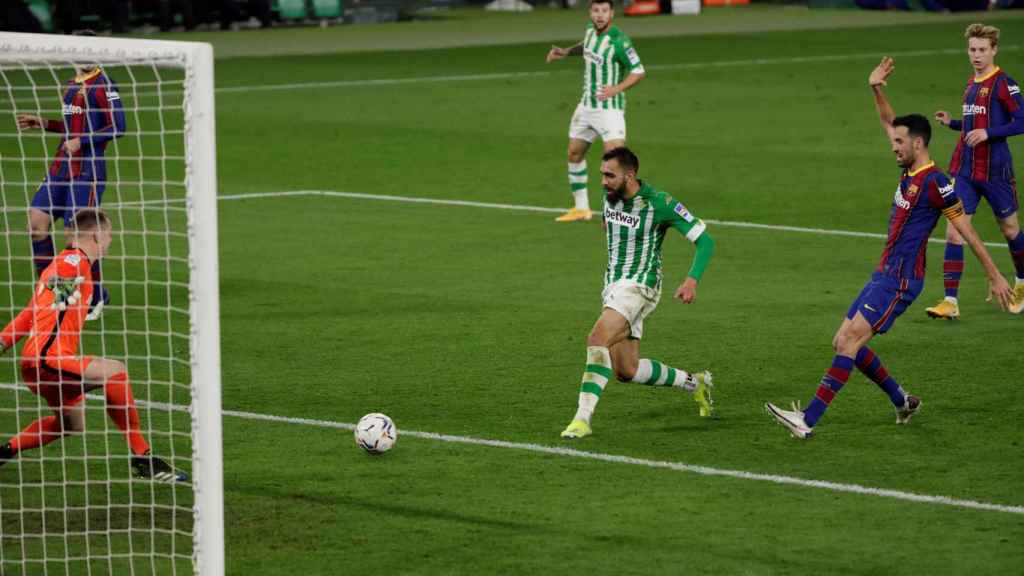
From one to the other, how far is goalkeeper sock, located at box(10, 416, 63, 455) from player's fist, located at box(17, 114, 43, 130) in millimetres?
2235

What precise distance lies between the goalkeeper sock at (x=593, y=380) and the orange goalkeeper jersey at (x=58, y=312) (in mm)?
2991

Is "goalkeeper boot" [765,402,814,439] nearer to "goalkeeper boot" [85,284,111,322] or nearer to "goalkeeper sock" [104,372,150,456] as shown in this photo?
"goalkeeper sock" [104,372,150,456]

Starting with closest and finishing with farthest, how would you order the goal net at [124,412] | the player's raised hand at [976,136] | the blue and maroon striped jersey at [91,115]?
the goal net at [124,412], the blue and maroon striped jersey at [91,115], the player's raised hand at [976,136]

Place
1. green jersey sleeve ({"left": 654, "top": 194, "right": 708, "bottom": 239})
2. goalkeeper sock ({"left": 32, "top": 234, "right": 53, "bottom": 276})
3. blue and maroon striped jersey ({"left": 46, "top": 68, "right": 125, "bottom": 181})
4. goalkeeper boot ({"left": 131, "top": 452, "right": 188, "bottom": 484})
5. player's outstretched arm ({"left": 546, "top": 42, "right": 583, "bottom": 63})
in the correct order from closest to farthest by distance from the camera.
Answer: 1. goalkeeper boot ({"left": 131, "top": 452, "right": 188, "bottom": 484})
2. green jersey sleeve ({"left": 654, "top": 194, "right": 708, "bottom": 239})
3. blue and maroon striped jersey ({"left": 46, "top": 68, "right": 125, "bottom": 181})
4. goalkeeper sock ({"left": 32, "top": 234, "right": 53, "bottom": 276})
5. player's outstretched arm ({"left": 546, "top": 42, "right": 583, "bottom": 63})

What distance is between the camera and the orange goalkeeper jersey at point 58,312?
912cm

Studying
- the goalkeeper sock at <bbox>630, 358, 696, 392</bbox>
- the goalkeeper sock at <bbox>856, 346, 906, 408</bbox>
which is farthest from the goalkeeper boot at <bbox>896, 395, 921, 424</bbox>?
the goalkeeper sock at <bbox>630, 358, 696, 392</bbox>

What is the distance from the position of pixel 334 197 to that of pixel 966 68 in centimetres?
1599

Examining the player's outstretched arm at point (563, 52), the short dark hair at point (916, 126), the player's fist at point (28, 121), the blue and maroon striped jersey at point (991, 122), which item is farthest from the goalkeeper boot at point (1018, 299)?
the player's fist at point (28, 121)

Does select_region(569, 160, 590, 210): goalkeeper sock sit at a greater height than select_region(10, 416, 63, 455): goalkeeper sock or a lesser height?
lesser

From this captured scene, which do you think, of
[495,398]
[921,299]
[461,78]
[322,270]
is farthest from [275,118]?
[495,398]

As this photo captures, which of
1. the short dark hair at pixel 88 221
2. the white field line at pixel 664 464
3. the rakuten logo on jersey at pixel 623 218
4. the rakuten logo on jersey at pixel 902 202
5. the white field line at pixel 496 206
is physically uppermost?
the short dark hair at pixel 88 221

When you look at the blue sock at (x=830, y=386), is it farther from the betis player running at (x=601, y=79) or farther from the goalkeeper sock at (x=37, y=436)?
the betis player running at (x=601, y=79)

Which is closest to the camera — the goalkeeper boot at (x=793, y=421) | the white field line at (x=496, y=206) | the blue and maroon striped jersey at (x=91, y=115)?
the goalkeeper boot at (x=793, y=421)

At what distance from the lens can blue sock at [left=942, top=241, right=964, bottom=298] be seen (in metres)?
13.9
